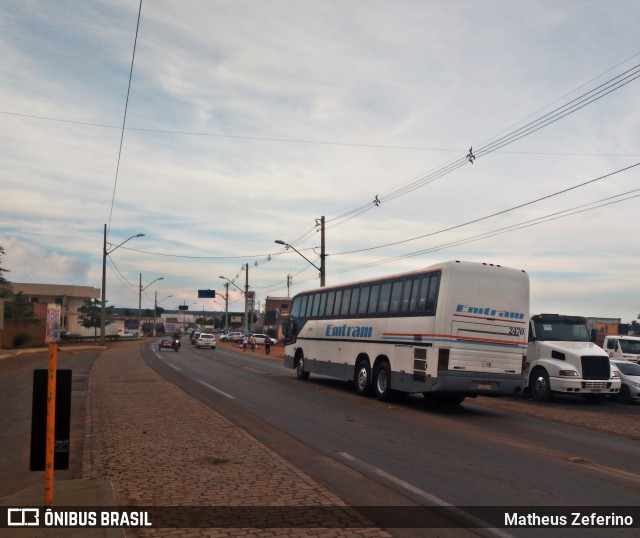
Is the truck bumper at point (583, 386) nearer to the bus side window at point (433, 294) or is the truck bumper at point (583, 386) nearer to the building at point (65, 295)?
the bus side window at point (433, 294)

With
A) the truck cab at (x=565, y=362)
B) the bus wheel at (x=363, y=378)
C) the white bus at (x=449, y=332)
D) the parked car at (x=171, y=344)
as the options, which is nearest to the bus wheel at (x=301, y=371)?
the bus wheel at (x=363, y=378)

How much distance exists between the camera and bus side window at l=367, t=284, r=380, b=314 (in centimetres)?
2002

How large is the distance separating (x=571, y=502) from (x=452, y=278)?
9.19 m

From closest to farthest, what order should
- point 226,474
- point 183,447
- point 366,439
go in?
point 226,474 → point 183,447 → point 366,439

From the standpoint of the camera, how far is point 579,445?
39.0 ft

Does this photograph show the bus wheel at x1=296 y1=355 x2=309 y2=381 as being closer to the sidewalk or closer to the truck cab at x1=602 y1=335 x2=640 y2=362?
the sidewalk

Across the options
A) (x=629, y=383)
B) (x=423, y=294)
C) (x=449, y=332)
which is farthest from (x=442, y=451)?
(x=629, y=383)

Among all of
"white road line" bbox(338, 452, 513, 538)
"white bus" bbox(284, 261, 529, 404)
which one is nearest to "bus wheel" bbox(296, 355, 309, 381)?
"white bus" bbox(284, 261, 529, 404)

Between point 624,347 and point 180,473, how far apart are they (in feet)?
81.2

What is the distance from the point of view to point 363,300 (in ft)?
68.9

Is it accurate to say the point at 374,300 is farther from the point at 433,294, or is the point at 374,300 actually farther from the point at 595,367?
the point at 595,367

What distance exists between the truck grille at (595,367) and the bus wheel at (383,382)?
589 cm

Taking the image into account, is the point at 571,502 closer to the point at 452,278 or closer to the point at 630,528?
the point at 630,528

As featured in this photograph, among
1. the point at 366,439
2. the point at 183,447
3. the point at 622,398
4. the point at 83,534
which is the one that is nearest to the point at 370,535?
the point at 83,534
